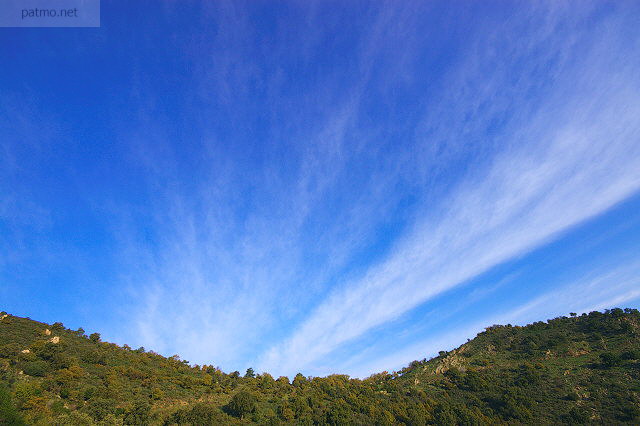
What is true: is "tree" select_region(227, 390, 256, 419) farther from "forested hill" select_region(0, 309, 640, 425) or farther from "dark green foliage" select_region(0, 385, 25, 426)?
"dark green foliage" select_region(0, 385, 25, 426)

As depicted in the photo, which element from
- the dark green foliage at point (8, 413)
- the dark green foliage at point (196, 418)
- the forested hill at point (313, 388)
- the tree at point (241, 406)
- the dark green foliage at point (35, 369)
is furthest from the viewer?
the tree at point (241, 406)

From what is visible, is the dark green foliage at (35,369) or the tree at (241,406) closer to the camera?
the dark green foliage at (35,369)

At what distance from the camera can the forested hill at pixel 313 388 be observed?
38656 millimetres

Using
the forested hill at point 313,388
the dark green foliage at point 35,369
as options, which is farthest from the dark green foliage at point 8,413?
the dark green foliage at point 35,369

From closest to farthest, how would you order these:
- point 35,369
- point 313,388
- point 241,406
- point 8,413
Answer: point 8,413
point 35,369
point 241,406
point 313,388

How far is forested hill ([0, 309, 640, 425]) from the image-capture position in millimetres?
38656

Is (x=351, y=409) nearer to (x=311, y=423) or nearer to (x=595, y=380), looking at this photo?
(x=311, y=423)

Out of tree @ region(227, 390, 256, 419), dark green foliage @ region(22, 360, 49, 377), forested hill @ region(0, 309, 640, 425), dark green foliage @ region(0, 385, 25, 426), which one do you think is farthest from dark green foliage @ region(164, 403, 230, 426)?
dark green foliage @ region(22, 360, 49, 377)

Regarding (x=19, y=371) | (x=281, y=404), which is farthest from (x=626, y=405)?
(x=19, y=371)

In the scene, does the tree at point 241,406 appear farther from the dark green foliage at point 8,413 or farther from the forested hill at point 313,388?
the dark green foliage at point 8,413

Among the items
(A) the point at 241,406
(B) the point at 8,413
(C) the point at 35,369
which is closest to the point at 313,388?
(A) the point at 241,406

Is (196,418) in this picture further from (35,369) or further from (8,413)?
(35,369)

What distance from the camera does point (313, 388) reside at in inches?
2404

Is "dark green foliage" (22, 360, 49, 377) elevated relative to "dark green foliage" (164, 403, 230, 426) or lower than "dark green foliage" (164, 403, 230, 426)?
elevated
